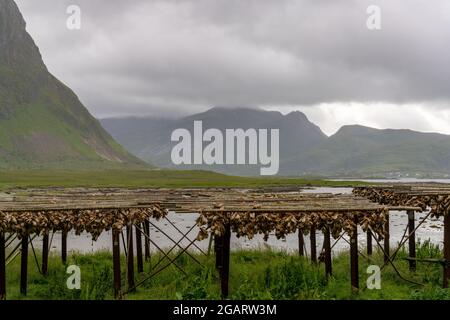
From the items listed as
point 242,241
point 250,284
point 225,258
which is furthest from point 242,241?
point 225,258

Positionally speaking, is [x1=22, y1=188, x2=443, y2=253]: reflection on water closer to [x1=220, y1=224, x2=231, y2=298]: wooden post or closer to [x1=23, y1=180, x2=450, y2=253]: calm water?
[x1=23, y1=180, x2=450, y2=253]: calm water

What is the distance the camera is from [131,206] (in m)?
18.6

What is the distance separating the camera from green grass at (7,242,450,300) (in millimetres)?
18031

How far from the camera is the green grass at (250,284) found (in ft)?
59.2

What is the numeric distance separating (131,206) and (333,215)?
8203 millimetres

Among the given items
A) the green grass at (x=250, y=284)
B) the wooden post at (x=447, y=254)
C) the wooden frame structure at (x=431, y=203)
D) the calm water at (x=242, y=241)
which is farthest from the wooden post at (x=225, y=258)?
the calm water at (x=242, y=241)

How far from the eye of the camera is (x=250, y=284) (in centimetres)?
1930

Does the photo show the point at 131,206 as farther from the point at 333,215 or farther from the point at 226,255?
the point at 333,215

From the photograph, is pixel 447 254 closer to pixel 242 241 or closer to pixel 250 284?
pixel 250 284

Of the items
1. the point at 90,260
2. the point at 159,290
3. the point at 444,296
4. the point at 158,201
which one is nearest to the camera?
the point at 444,296

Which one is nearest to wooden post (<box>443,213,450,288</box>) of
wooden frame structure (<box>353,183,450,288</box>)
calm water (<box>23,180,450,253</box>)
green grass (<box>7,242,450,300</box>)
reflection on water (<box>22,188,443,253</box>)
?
wooden frame structure (<box>353,183,450,288</box>)

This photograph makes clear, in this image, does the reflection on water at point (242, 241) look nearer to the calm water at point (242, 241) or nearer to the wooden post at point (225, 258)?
the calm water at point (242, 241)
